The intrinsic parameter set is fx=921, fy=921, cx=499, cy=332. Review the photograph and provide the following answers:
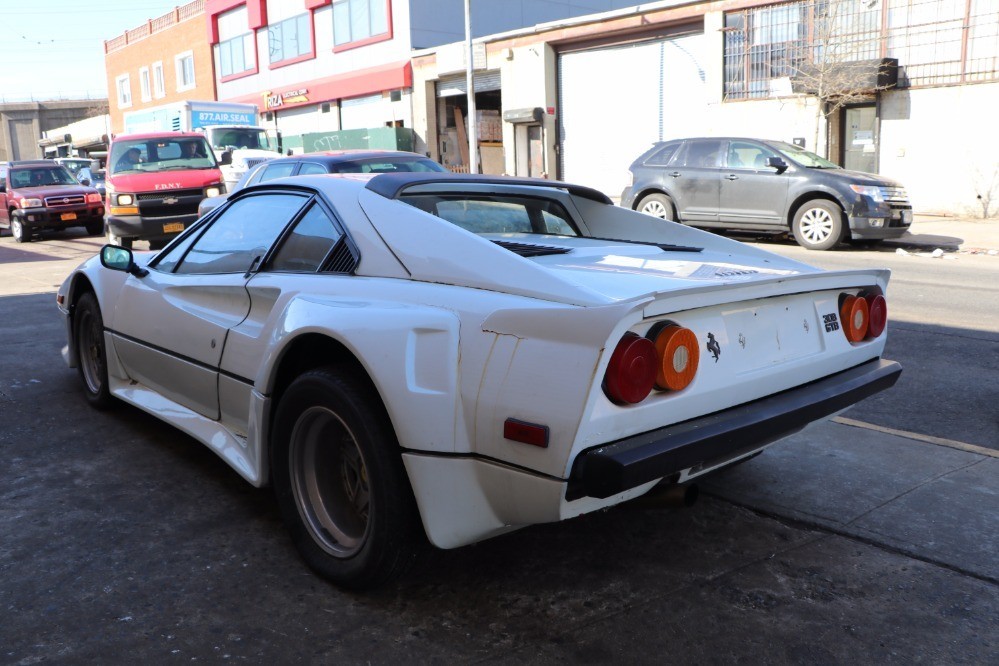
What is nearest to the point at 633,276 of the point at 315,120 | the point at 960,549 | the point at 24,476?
the point at 960,549

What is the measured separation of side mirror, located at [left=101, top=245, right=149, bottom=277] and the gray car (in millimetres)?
11213

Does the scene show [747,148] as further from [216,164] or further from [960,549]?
[960,549]

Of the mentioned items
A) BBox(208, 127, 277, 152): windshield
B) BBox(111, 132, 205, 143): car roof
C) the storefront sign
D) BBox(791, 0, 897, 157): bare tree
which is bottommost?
BBox(111, 132, 205, 143): car roof

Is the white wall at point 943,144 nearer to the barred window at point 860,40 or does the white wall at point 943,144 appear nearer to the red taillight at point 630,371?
the barred window at point 860,40

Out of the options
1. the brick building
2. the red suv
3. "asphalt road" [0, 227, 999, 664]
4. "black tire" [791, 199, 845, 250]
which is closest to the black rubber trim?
"asphalt road" [0, 227, 999, 664]

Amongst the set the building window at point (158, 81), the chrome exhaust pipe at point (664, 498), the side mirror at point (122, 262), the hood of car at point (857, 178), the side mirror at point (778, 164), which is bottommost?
the chrome exhaust pipe at point (664, 498)

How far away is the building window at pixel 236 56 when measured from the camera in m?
41.5

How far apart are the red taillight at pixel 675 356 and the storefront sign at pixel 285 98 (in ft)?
122

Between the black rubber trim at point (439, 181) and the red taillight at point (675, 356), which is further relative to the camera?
the black rubber trim at point (439, 181)

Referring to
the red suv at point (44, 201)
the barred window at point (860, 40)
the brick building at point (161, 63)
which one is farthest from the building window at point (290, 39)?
the barred window at point (860, 40)

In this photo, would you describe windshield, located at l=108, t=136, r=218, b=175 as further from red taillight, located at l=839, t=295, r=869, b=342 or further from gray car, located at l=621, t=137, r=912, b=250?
red taillight, located at l=839, t=295, r=869, b=342

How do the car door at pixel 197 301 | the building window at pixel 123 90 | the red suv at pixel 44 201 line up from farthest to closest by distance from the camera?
the building window at pixel 123 90 → the red suv at pixel 44 201 → the car door at pixel 197 301

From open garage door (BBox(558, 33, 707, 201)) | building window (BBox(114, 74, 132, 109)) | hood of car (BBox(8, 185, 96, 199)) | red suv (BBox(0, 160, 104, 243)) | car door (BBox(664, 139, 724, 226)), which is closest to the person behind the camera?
car door (BBox(664, 139, 724, 226))

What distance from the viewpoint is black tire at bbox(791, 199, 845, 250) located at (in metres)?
13.6
